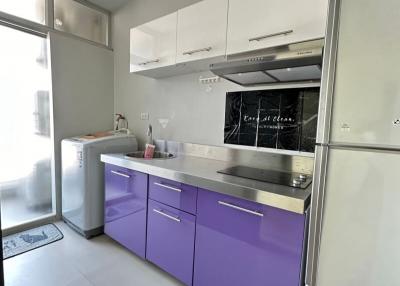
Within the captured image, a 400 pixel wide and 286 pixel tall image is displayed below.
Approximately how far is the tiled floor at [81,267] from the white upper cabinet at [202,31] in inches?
67.1

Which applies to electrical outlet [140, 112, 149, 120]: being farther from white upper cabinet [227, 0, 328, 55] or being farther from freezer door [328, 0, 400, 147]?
freezer door [328, 0, 400, 147]

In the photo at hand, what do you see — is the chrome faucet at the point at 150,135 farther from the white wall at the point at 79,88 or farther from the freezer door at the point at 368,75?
the freezer door at the point at 368,75

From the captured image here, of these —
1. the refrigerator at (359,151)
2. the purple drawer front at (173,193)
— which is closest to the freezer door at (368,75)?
the refrigerator at (359,151)

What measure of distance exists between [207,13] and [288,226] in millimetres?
1440

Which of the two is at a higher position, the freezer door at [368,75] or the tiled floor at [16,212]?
the freezer door at [368,75]

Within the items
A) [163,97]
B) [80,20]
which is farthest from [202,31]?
[80,20]

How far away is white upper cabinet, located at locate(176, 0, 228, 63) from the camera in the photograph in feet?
4.73

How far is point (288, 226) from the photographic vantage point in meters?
1.02

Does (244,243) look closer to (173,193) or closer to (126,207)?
(173,193)

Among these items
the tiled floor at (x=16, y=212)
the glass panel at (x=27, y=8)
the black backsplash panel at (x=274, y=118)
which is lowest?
the tiled floor at (x=16, y=212)

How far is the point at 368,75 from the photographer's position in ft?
2.68

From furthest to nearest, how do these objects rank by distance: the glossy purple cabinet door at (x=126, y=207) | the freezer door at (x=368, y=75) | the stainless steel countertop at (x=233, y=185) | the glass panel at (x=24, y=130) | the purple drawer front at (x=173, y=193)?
the glass panel at (x=24, y=130)
the glossy purple cabinet door at (x=126, y=207)
the purple drawer front at (x=173, y=193)
the stainless steel countertop at (x=233, y=185)
the freezer door at (x=368, y=75)

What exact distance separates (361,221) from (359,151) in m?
0.28

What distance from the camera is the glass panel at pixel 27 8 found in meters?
2.01
